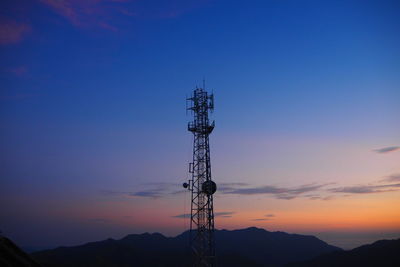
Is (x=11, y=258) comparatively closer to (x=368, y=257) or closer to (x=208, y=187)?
(x=208, y=187)

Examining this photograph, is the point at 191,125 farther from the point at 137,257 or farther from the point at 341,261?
the point at 137,257

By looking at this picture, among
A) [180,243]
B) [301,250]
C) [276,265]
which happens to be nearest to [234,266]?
[276,265]

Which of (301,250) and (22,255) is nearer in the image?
(22,255)

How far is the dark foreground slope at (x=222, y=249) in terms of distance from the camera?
108m

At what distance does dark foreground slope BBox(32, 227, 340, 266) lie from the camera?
4257 inches

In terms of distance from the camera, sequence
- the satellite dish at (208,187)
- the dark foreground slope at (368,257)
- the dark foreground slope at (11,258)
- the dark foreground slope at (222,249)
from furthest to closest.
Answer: the dark foreground slope at (222,249)
the dark foreground slope at (368,257)
the satellite dish at (208,187)
the dark foreground slope at (11,258)

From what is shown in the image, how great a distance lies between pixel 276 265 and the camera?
479 feet

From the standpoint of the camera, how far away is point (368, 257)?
88.3 m

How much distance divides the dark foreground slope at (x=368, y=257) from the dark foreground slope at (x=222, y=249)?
23.1 meters

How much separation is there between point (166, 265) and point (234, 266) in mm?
22029

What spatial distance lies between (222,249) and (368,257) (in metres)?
88.5

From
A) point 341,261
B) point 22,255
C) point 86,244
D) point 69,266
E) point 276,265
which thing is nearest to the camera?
point 22,255

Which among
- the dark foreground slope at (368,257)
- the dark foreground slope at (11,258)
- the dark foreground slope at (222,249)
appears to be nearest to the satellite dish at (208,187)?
the dark foreground slope at (11,258)

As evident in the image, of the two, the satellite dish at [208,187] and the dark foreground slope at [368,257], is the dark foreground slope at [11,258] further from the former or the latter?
the dark foreground slope at [368,257]
